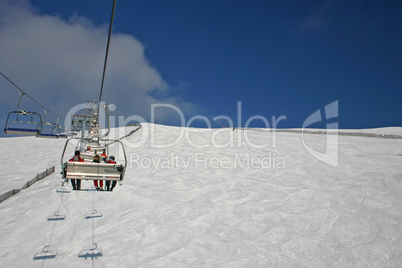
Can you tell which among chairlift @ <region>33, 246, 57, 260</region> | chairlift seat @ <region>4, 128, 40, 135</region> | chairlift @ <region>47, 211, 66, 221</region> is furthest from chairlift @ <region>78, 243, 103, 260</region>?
chairlift seat @ <region>4, 128, 40, 135</region>

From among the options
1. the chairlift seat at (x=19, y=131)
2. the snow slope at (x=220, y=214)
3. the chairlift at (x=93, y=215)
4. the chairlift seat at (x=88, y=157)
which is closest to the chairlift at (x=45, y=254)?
the snow slope at (x=220, y=214)

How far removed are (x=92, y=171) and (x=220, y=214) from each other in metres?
6.99

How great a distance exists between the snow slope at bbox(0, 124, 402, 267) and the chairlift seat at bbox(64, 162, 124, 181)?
3.39 m

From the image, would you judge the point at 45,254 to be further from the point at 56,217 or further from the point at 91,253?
the point at 56,217

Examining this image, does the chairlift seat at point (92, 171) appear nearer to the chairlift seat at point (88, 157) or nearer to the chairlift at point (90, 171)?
the chairlift at point (90, 171)

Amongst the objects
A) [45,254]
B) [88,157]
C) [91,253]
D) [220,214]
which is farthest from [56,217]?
[220,214]

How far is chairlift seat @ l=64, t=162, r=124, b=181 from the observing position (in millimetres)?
9180

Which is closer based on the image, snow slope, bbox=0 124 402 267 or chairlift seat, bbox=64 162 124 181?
chairlift seat, bbox=64 162 124 181

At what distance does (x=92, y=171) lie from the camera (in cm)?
930

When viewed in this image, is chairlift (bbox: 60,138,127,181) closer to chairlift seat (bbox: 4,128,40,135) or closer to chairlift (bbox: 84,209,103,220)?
chairlift seat (bbox: 4,128,40,135)

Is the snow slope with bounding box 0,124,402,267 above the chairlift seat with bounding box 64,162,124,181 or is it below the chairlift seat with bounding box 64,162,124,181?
below

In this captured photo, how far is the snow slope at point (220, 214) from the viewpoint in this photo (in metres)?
10.1

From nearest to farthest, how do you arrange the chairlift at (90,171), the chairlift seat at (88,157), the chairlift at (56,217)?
the chairlift at (90,171) < the chairlift seat at (88,157) < the chairlift at (56,217)

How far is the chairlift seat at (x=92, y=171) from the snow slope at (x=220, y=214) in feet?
11.1
